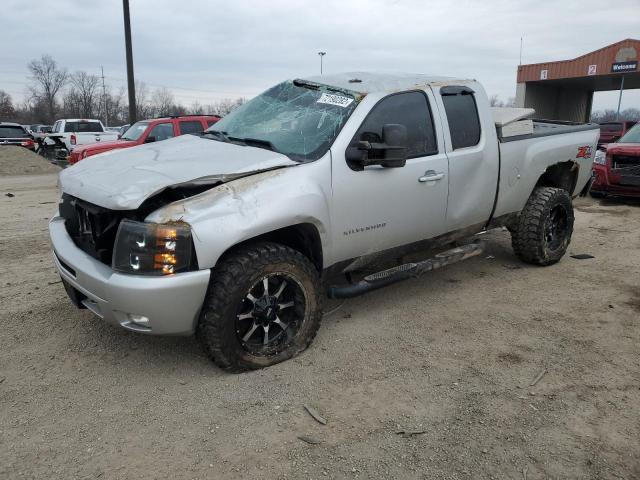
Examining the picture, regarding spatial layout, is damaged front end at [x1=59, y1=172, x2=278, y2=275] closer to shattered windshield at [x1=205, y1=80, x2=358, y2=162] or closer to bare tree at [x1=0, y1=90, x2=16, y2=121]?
shattered windshield at [x1=205, y1=80, x2=358, y2=162]

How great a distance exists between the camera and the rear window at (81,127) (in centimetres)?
2073

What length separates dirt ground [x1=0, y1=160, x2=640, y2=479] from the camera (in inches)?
97.4

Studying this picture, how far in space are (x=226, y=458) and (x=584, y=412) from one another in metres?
2.02

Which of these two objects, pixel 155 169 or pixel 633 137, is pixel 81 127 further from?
pixel 155 169

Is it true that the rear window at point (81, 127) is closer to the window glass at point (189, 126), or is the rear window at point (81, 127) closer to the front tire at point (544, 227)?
the window glass at point (189, 126)

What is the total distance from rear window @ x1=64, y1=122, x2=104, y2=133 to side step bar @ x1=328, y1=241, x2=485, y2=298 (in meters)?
20.0

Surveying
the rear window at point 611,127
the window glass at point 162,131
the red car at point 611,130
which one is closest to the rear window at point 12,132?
the window glass at point 162,131

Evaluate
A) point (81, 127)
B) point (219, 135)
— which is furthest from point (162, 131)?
point (81, 127)

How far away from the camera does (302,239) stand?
3.53 metres

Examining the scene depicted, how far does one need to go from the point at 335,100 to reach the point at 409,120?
628 millimetres

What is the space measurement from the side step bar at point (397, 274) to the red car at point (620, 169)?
629cm

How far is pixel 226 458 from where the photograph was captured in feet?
8.17

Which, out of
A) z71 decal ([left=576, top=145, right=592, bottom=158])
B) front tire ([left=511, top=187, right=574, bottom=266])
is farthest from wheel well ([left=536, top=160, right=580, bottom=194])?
front tire ([left=511, top=187, right=574, bottom=266])

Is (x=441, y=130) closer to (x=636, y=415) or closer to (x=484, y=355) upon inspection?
(x=484, y=355)
